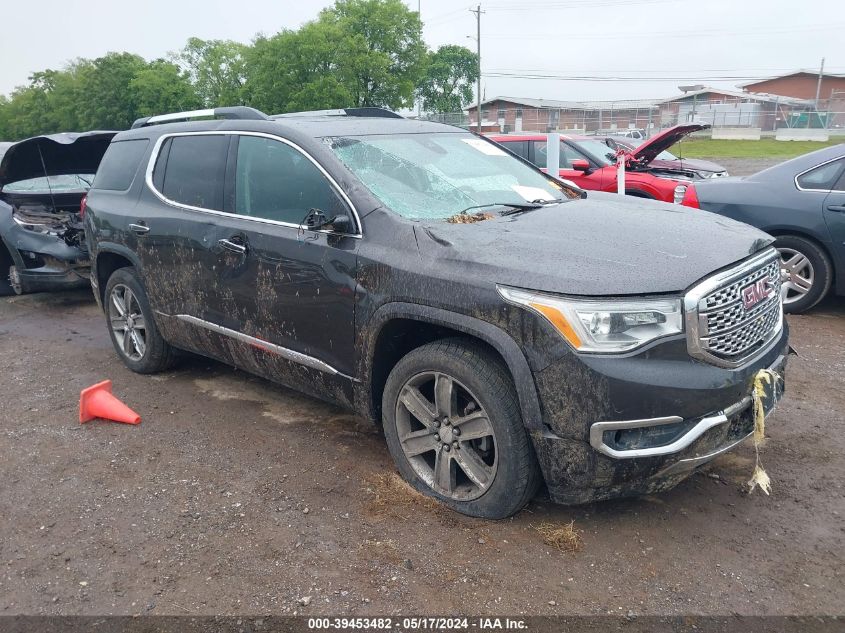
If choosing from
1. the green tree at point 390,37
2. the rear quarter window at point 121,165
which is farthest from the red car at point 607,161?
the green tree at point 390,37

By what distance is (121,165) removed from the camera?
5320mm

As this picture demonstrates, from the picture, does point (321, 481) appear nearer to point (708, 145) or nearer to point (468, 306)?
point (468, 306)

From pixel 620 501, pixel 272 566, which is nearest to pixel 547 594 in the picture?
pixel 620 501

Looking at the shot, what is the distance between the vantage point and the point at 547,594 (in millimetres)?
2762

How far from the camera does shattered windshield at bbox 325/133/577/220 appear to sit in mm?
3637

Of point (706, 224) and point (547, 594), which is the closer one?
point (547, 594)

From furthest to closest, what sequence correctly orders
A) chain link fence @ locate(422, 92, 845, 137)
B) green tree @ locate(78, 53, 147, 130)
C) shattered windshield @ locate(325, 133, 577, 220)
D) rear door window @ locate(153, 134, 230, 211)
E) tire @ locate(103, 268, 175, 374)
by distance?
green tree @ locate(78, 53, 147, 130)
chain link fence @ locate(422, 92, 845, 137)
tire @ locate(103, 268, 175, 374)
rear door window @ locate(153, 134, 230, 211)
shattered windshield @ locate(325, 133, 577, 220)

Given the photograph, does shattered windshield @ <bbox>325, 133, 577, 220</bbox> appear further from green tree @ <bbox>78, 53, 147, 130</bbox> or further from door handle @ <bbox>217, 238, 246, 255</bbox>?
green tree @ <bbox>78, 53, 147, 130</bbox>

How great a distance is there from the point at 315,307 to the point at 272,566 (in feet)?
4.34

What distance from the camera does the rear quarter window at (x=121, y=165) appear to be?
5.16 metres

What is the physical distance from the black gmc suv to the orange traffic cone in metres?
0.58

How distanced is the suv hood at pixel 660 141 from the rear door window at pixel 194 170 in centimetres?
662

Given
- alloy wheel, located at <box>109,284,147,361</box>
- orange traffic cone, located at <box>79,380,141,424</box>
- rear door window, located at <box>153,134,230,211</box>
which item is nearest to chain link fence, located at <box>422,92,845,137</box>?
alloy wheel, located at <box>109,284,147,361</box>

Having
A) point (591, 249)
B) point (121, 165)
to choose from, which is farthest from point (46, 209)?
point (591, 249)
